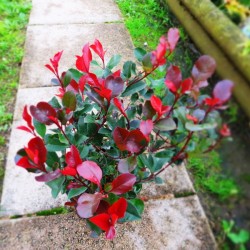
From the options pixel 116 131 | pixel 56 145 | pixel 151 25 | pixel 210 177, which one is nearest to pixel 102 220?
pixel 116 131

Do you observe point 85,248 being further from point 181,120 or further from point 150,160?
point 181,120

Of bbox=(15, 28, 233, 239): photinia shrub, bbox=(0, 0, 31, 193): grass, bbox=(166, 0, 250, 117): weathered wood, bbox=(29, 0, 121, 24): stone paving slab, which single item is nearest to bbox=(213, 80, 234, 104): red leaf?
bbox=(15, 28, 233, 239): photinia shrub

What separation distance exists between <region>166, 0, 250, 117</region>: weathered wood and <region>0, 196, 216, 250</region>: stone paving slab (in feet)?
2.31

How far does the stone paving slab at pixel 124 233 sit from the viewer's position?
5.03 feet

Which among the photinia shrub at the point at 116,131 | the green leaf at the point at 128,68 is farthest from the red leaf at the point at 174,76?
the green leaf at the point at 128,68

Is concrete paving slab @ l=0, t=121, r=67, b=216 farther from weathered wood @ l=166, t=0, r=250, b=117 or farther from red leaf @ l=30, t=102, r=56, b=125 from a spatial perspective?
weathered wood @ l=166, t=0, r=250, b=117

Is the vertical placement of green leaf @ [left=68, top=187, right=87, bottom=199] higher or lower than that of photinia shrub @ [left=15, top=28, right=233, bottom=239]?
lower

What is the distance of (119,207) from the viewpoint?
0.96m

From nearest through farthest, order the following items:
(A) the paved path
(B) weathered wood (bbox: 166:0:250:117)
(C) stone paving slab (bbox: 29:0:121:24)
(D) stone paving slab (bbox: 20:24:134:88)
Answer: (B) weathered wood (bbox: 166:0:250:117)
(A) the paved path
(D) stone paving slab (bbox: 20:24:134:88)
(C) stone paving slab (bbox: 29:0:121:24)

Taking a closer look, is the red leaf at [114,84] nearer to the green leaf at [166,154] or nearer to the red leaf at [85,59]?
the red leaf at [85,59]

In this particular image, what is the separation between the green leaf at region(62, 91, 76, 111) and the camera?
108cm

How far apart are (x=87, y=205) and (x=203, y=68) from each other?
0.61 metres

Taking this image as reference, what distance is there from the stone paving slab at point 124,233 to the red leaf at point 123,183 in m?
0.63

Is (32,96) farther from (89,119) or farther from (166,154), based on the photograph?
(166,154)
